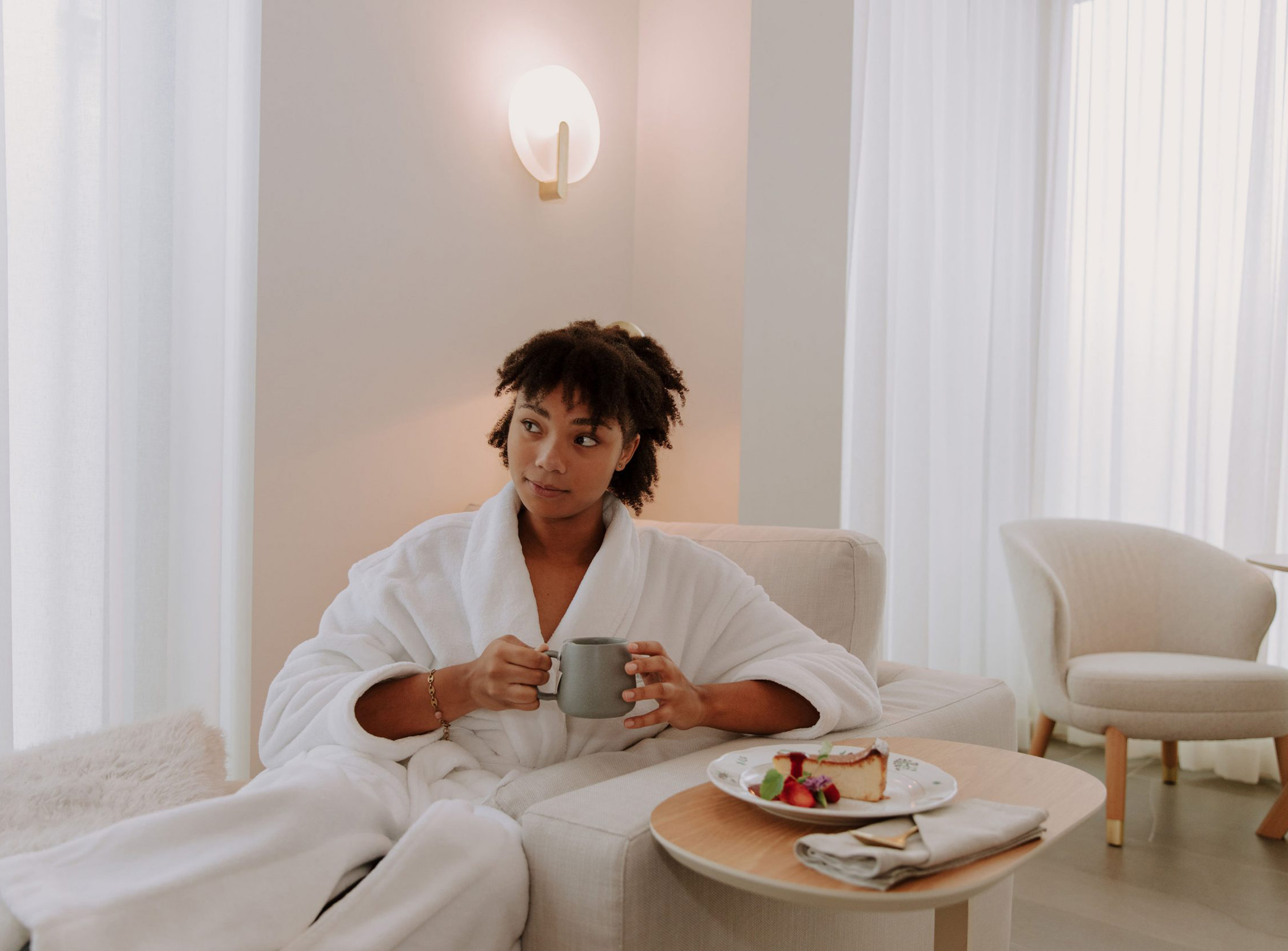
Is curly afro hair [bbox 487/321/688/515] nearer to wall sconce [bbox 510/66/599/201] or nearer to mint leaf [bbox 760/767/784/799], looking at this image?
mint leaf [bbox 760/767/784/799]

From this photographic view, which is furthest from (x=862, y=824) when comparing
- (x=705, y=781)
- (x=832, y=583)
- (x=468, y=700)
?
(x=832, y=583)

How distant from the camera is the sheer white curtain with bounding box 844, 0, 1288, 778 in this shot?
312cm

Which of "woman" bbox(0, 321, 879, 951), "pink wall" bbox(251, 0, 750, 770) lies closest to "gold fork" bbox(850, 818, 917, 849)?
"woman" bbox(0, 321, 879, 951)

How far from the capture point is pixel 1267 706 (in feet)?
8.21

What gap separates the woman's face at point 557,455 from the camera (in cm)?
136

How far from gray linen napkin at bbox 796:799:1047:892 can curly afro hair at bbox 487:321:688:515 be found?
0.68 meters

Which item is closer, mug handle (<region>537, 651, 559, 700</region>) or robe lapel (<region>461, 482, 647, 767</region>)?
mug handle (<region>537, 651, 559, 700</region>)

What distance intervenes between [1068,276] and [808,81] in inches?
56.8

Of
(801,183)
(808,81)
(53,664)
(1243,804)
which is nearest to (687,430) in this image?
(801,183)

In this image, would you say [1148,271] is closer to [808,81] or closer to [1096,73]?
[1096,73]

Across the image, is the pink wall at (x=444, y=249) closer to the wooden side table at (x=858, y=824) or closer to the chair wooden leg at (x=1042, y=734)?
the chair wooden leg at (x=1042, y=734)

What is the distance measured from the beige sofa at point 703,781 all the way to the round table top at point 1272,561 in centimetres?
119

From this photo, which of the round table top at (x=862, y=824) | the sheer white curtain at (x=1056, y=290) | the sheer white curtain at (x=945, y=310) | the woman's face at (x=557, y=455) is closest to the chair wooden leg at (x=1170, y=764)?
the sheer white curtain at (x=1056, y=290)

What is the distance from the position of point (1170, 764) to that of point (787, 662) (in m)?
2.32
